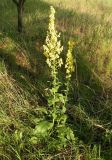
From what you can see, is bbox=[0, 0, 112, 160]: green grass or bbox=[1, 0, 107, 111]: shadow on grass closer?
bbox=[0, 0, 112, 160]: green grass

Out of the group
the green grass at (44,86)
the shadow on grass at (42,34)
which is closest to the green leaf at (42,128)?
the green grass at (44,86)

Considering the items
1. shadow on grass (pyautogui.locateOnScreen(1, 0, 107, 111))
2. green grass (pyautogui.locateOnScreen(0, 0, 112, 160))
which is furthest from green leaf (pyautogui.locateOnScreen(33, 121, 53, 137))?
shadow on grass (pyautogui.locateOnScreen(1, 0, 107, 111))

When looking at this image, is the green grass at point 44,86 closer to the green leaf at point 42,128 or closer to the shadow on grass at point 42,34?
the shadow on grass at point 42,34

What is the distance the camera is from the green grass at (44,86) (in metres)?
4.14

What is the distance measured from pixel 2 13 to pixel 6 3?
4.23ft

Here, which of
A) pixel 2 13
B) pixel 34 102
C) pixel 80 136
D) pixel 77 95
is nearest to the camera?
pixel 80 136

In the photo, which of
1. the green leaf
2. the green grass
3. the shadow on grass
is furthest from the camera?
the shadow on grass

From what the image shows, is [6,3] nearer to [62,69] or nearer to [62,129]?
[62,69]

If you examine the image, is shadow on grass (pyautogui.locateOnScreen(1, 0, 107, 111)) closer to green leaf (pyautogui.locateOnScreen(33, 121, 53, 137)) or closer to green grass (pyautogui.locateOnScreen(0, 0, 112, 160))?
green grass (pyautogui.locateOnScreen(0, 0, 112, 160))

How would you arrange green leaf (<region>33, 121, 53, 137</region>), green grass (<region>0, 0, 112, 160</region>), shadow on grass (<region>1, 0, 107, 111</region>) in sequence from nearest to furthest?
green leaf (<region>33, 121, 53, 137</region>) → green grass (<region>0, 0, 112, 160</region>) → shadow on grass (<region>1, 0, 107, 111</region>)

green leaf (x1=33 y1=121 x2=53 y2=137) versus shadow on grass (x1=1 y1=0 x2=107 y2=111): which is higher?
shadow on grass (x1=1 y1=0 x2=107 y2=111)

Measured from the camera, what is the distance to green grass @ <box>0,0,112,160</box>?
4.14 metres

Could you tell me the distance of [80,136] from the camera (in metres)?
4.42

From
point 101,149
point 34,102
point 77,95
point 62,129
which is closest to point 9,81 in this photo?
point 34,102
